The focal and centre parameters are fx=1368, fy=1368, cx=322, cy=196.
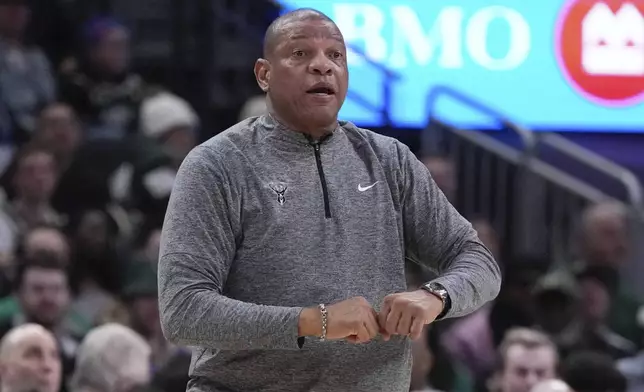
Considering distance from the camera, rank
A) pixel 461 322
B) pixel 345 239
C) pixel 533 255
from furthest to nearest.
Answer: pixel 533 255
pixel 461 322
pixel 345 239

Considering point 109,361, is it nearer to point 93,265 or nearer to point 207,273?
point 93,265

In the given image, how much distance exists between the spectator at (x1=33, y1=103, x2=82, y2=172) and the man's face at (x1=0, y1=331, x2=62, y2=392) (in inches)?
85.0

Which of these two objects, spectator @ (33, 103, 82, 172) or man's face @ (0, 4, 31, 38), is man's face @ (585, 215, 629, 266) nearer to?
spectator @ (33, 103, 82, 172)

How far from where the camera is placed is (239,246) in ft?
9.04

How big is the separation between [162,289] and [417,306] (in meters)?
Answer: 0.50

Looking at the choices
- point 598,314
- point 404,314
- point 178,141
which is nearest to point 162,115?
point 178,141

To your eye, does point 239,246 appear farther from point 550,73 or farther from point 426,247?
point 550,73

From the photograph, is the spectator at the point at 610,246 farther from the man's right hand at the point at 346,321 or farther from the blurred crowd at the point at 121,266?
the man's right hand at the point at 346,321

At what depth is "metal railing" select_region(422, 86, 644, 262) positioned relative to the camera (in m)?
8.80

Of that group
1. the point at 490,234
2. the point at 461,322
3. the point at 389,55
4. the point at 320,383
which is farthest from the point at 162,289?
the point at 389,55

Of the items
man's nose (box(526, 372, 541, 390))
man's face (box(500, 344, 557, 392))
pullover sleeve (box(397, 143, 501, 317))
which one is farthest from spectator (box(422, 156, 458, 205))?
pullover sleeve (box(397, 143, 501, 317))

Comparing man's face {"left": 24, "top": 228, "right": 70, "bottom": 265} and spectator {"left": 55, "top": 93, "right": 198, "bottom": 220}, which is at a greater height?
Answer: spectator {"left": 55, "top": 93, "right": 198, "bottom": 220}

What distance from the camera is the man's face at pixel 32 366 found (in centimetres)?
535

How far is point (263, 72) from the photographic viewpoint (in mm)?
2904
